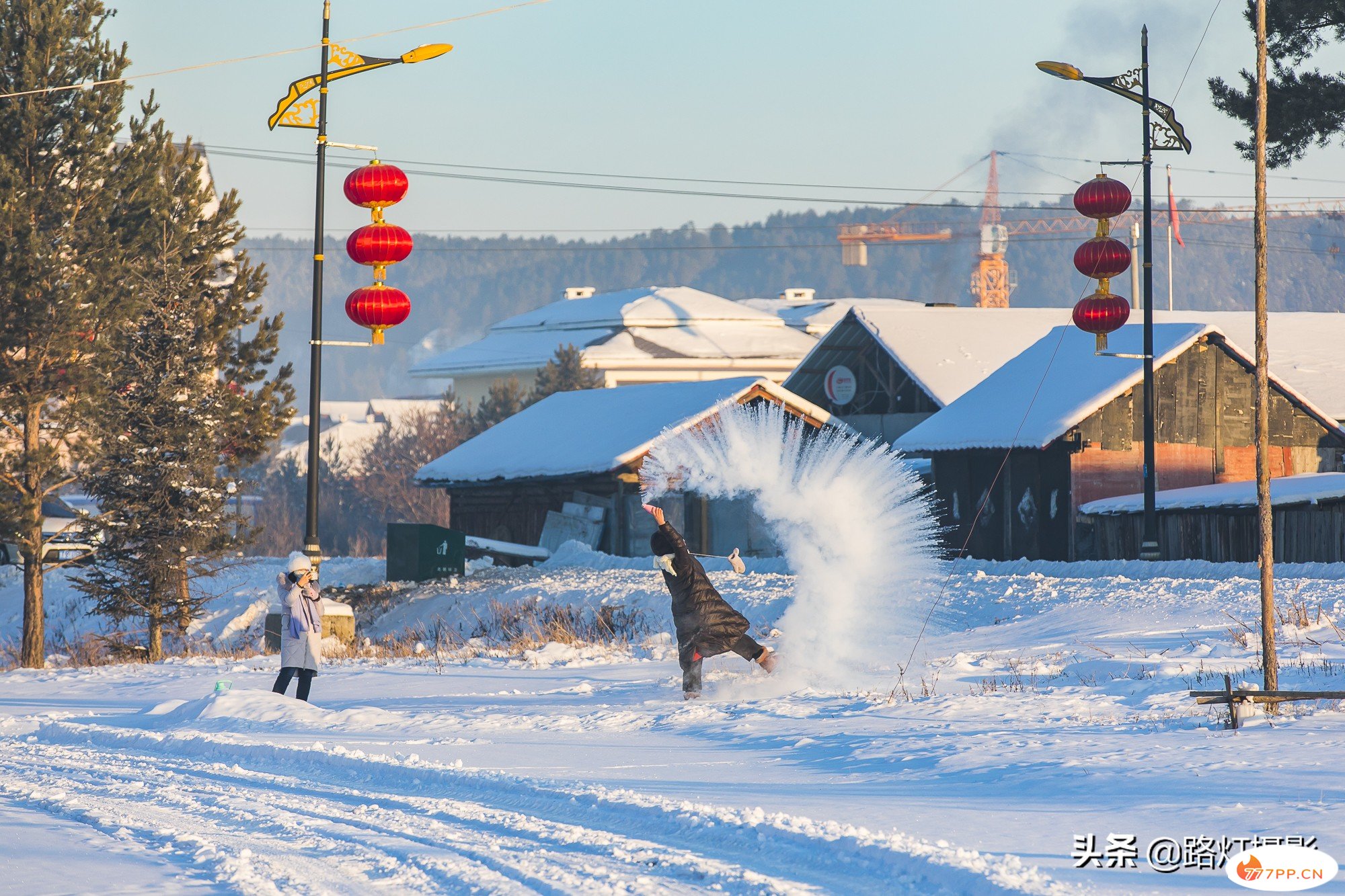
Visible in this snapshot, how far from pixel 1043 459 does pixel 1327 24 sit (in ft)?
42.4

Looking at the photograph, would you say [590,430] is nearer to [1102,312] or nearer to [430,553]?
[430,553]

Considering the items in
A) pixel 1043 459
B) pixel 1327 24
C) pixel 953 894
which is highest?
pixel 1327 24

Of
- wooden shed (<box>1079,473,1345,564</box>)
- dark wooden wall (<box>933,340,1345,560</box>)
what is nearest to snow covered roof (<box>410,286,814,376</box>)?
dark wooden wall (<box>933,340,1345,560</box>)

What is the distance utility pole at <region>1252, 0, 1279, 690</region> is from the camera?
1227 centimetres

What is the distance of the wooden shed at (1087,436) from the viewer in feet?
114

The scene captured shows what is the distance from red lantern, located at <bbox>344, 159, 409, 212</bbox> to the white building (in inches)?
2483

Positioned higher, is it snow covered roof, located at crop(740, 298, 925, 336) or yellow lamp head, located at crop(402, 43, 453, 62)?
snow covered roof, located at crop(740, 298, 925, 336)

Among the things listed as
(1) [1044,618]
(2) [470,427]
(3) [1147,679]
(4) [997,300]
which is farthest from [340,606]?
(4) [997,300]

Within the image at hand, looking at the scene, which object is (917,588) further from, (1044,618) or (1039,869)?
(1039,869)

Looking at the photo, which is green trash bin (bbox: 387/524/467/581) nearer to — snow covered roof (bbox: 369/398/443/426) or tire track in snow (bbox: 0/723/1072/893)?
tire track in snow (bbox: 0/723/1072/893)

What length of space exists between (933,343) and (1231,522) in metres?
19.6

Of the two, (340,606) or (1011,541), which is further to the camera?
(1011,541)

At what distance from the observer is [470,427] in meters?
77.6

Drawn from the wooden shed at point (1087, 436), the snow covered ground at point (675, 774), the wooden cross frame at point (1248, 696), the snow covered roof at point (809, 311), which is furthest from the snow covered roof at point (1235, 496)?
the snow covered roof at point (809, 311)
